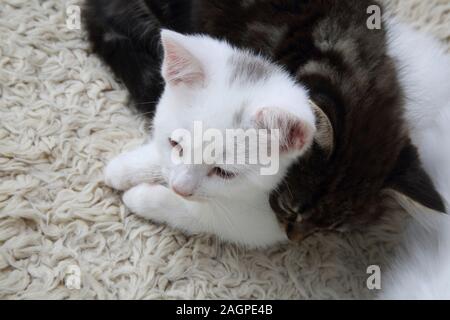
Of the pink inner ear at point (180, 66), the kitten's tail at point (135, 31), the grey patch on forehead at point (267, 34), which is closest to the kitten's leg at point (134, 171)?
the kitten's tail at point (135, 31)

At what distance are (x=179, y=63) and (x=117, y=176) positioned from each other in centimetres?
42

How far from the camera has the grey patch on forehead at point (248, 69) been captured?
1.10 metres

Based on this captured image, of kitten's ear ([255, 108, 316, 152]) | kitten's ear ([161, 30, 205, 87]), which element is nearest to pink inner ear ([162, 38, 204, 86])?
kitten's ear ([161, 30, 205, 87])

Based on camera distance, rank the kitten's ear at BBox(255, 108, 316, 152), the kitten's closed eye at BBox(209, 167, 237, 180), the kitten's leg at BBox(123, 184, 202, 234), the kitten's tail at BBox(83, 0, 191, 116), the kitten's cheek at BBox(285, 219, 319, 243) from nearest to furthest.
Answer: the kitten's ear at BBox(255, 108, 316, 152) < the kitten's closed eye at BBox(209, 167, 237, 180) < the kitten's cheek at BBox(285, 219, 319, 243) < the kitten's leg at BBox(123, 184, 202, 234) < the kitten's tail at BBox(83, 0, 191, 116)

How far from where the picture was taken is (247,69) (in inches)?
44.0

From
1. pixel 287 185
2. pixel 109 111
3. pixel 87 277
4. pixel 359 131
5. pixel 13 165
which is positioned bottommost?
pixel 87 277

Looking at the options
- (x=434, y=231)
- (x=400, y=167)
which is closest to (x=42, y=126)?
(x=400, y=167)

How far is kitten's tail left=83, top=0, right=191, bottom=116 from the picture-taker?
147 centimetres

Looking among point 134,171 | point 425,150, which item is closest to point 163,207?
point 134,171

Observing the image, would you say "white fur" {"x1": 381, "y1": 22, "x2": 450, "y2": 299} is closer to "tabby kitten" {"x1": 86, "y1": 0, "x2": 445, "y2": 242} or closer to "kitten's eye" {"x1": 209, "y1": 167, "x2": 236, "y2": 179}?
"tabby kitten" {"x1": 86, "y1": 0, "x2": 445, "y2": 242}

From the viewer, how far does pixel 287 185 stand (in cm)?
112

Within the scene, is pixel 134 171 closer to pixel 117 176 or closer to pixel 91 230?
pixel 117 176
